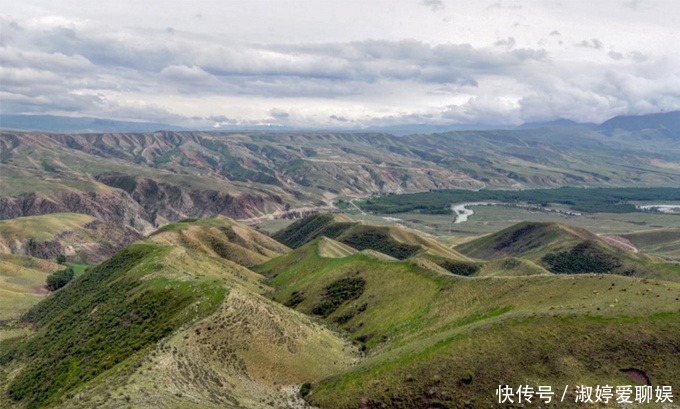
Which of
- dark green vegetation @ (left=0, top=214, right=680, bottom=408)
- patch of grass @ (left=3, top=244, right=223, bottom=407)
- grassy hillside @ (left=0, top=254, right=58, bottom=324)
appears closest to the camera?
dark green vegetation @ (left=0, top=214, right=680, bottom=408)

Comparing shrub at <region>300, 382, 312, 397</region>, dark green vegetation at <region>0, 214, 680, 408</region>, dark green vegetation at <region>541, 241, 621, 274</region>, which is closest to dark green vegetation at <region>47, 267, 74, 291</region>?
dark green vegetation at <region>0, 214, 680, 408</region>

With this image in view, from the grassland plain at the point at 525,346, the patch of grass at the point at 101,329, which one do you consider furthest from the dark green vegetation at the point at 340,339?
the patch of grass at the point at 101,329

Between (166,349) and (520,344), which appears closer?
(520,344)

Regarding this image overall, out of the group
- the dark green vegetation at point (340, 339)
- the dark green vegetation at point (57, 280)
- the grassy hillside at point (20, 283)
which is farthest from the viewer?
the dark green vegetation at point (57, 280)

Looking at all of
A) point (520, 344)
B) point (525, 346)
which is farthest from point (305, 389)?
point (525, 346)

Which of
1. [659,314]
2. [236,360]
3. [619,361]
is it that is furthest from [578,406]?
[236,360]

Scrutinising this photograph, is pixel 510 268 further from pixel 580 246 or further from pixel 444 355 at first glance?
pixel 444 355

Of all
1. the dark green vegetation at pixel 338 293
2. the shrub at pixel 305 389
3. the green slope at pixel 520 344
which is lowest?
the dark green vegetation at pixel 338 293

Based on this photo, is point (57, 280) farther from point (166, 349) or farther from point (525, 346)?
point (525, 346)

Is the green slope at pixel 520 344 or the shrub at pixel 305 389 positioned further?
the shrub at pixel 305 389

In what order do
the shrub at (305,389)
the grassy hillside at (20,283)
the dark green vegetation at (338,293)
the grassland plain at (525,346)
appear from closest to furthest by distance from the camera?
the grassland plain at (525,346)
the shrub at (305,389)
the dark green vegetation at (338,293)
the grassy hillside at (20,283)

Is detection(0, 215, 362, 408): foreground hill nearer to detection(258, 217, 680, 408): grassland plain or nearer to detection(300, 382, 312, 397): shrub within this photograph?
detection(300, 382, 312, 397): shrub

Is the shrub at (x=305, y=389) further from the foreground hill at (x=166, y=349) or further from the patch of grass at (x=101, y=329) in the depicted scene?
the patch of grass at (x=101, y=329)
